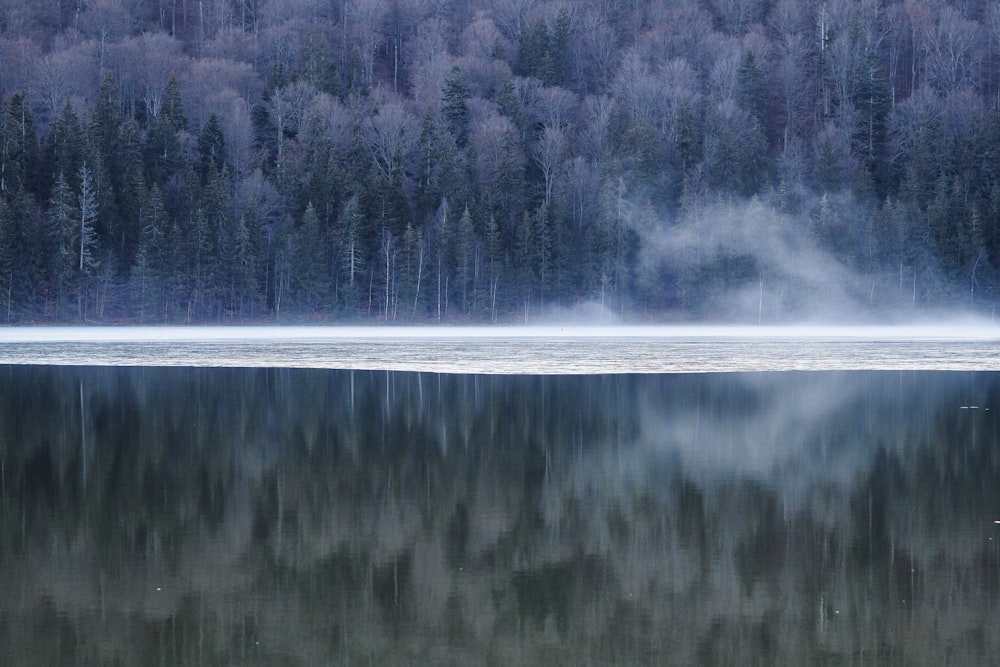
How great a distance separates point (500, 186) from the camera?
90312mm

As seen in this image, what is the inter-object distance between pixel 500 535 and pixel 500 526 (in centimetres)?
48

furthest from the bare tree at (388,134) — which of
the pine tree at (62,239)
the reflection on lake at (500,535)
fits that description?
the reflection on lake at (500,535)

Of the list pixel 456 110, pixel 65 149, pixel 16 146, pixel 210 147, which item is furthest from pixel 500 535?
pixel 456 110

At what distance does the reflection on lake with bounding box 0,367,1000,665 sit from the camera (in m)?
9.90

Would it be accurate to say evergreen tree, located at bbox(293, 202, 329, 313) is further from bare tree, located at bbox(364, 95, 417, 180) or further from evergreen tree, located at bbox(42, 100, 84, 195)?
evergreen tree, located at bbox(42, 100, 84, 195)

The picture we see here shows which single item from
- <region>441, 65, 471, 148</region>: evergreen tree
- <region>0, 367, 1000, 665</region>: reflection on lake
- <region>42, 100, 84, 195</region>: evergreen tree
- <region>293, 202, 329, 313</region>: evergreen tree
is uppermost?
<region>441, 65, 471, 148</region>: evergreen tree

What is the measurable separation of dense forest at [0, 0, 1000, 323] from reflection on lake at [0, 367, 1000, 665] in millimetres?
58467

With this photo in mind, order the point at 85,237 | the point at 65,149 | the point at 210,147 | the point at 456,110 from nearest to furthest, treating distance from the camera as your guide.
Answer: the point at 85,237, the point at 65,149, the point at 210,147, the point at 456,110

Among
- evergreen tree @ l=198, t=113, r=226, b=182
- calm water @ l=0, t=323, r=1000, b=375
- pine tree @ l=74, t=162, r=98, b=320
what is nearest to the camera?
calm water @ l=0, t=323, r=1000, b=375

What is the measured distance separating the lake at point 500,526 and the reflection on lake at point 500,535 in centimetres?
5

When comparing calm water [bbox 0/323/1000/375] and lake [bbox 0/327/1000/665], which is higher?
calm water [bbox 0/323/1000/375]

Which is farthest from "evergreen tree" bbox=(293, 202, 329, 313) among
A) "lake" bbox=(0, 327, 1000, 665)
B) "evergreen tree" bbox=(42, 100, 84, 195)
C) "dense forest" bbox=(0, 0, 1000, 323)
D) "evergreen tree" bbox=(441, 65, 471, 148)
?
"lake" bbox=(0, 327, 1000, 665)

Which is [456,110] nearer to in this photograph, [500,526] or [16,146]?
[16,146]

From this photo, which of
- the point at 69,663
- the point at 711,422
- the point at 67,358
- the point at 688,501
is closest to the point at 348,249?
the point at 67,358
